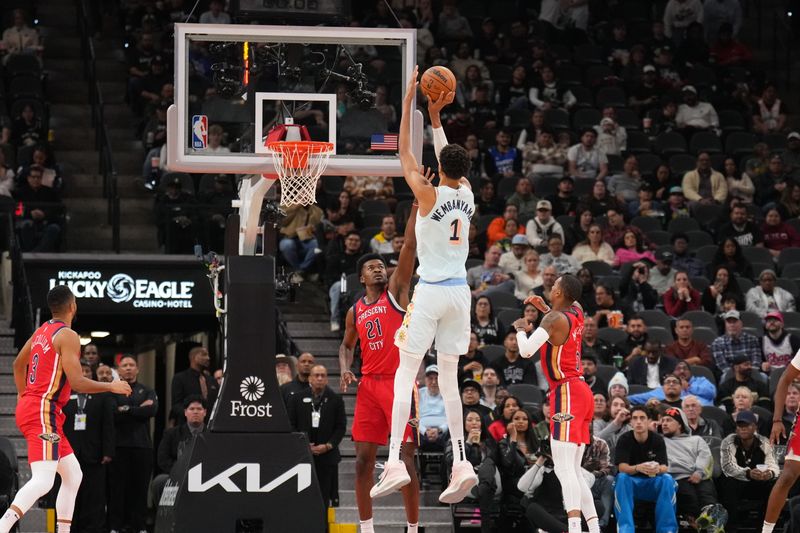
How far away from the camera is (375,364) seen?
36.4 feet

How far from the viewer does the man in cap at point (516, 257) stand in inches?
721

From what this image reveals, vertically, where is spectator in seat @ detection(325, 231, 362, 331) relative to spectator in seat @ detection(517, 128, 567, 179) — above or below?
below

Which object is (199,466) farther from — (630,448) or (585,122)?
(585,122)

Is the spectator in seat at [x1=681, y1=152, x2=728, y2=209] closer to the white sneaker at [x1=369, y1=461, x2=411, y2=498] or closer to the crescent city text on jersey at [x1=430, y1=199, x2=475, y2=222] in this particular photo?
the crescent city text on jersey at [x1=430, y1=199, x2=475, y2=222]

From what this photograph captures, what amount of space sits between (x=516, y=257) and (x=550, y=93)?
16.3 feet

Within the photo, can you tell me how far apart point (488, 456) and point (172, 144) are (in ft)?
16.7

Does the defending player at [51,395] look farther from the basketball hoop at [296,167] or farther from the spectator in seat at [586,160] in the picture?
the spectator in seat at [586,160]

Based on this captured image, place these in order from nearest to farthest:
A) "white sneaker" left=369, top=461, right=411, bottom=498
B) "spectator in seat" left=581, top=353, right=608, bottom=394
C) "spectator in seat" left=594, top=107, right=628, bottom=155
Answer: "white sneaker" left=369, top=461, right=411, bottom=498 → "spectator in seat" left=581, top=353, right=608, bottom=394 → "spectator in seat" left=594, top=107, right=628, bottom=155

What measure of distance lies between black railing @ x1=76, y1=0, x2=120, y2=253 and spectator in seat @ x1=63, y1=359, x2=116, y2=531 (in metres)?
4.68

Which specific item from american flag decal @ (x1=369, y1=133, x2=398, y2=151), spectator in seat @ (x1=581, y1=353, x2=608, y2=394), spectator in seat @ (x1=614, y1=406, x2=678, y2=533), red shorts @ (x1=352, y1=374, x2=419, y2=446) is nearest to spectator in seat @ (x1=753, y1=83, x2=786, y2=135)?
spectator in seat @ (x1=581, y1=353, x2=608, y2=394)

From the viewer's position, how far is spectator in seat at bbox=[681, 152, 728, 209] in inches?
827

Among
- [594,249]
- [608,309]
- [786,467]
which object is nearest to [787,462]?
[786,467]

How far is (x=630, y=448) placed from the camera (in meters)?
14.8

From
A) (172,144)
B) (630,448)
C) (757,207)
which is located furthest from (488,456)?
(757,207)
